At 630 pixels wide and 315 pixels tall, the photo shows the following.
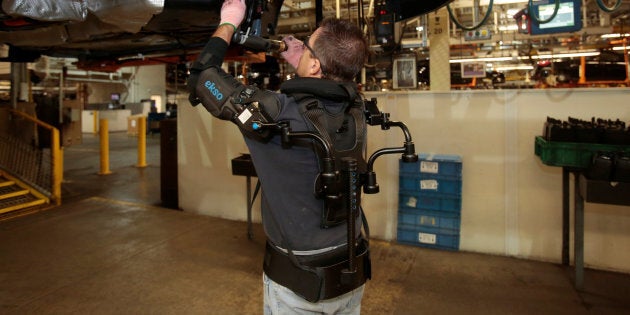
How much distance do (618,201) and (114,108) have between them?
2169cm

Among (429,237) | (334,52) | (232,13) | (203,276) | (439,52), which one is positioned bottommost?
(203,276)

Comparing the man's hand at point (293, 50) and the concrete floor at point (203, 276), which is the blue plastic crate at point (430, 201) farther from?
the man's hand at point (293, 50)

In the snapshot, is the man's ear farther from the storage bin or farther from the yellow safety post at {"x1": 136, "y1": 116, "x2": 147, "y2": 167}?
the yellow safety post at {"x1": 136, "y1": 116, "x2": 147, "y2": 167}

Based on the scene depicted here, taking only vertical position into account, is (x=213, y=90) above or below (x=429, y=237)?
above

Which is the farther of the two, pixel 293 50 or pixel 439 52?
pixel 439 52

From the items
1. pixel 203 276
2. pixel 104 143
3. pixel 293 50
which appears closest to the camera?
pixel 293 50

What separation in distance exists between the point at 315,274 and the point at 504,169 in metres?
2.96

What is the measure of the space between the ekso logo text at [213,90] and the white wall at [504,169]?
295 cm

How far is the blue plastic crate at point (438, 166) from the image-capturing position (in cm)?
354

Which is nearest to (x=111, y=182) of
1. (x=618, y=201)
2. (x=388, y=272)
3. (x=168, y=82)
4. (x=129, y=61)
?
(x=129, y=61)

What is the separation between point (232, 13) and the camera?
1.34m

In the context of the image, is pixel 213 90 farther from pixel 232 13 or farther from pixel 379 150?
pixel 379 150

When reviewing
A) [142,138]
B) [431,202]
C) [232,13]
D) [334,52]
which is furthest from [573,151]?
[142,138]

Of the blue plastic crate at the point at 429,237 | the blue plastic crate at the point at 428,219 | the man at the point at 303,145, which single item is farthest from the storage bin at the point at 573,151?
the man at the point at 303,145
